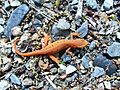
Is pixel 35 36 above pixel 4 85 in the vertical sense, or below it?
above

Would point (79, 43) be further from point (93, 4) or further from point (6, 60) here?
point (6, 60)

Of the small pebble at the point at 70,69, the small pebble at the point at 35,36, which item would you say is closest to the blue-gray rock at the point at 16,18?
the small pebble at the point at 35,36

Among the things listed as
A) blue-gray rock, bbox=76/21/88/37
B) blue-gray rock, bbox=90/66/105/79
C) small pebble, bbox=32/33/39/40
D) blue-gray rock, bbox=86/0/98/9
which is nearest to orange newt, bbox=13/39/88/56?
blue-gray rock, bbox=76/21/88/37

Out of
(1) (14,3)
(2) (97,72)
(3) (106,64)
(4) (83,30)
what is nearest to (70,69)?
(2) (97,72)

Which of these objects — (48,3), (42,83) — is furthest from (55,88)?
(48,3)

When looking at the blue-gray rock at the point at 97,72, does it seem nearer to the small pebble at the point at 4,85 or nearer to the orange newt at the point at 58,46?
the orange newt at the point at 58,46
